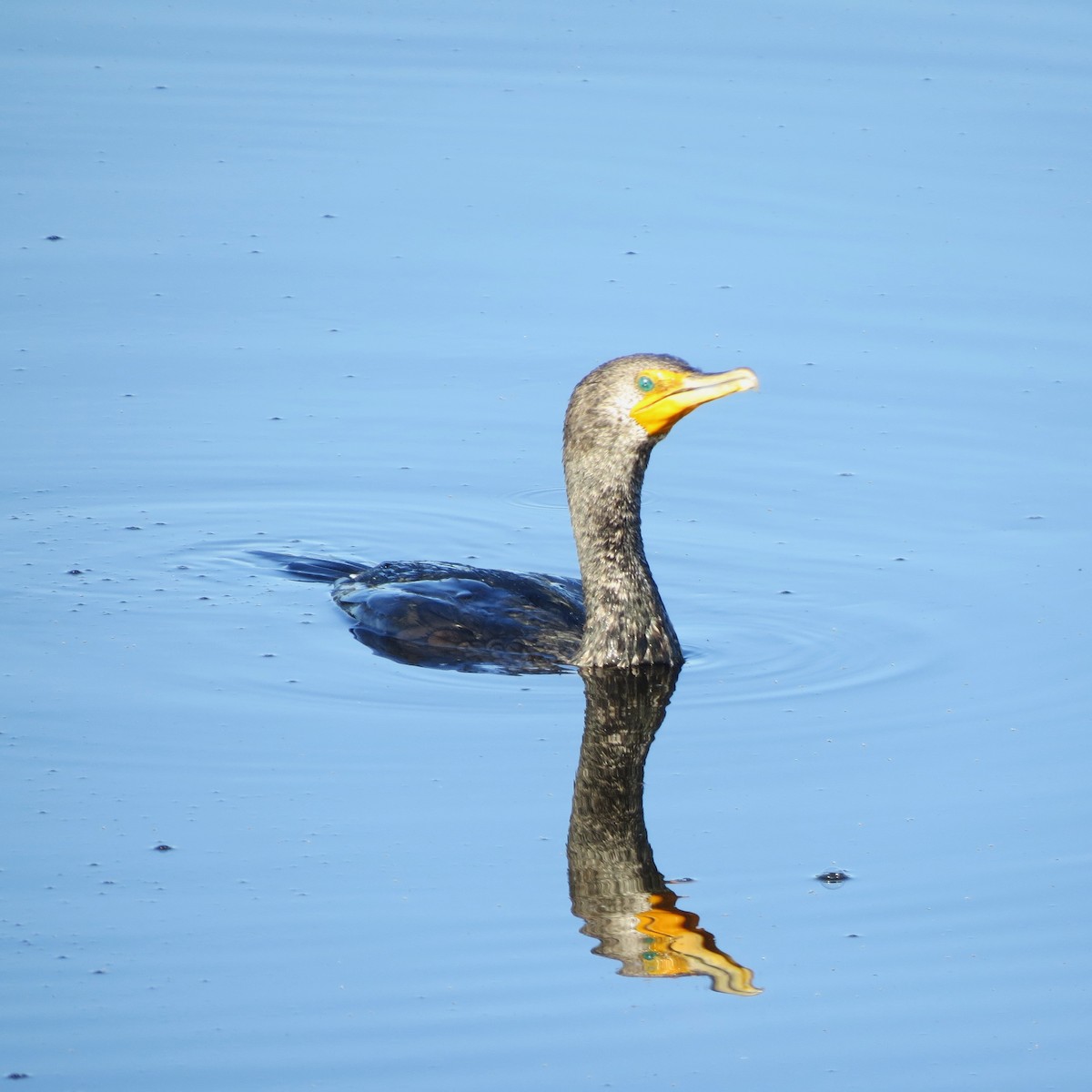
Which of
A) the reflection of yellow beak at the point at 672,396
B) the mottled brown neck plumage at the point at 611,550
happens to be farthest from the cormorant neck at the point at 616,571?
the reflection of yellow beak at the point at 672,396

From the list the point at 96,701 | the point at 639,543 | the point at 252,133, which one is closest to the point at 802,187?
the point at 252,133

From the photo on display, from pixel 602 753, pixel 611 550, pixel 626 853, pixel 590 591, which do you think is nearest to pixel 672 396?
pixel 611 550

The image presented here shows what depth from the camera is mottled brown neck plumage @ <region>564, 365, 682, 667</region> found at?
8.98m

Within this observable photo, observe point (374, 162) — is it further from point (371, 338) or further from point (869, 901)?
point (869, 901)

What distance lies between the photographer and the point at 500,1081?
5824 millimetres

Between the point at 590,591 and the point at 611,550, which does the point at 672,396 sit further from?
the point at 590,591

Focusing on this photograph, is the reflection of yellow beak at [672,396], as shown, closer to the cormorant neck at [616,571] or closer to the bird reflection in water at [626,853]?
the cormorant neck at [616,571]

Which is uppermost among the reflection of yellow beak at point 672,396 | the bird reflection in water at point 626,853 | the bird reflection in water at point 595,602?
the reflection of yellow beak at point 672,396

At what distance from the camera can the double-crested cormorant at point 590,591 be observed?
8.81 m

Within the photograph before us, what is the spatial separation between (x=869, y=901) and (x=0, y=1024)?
8.86 ft

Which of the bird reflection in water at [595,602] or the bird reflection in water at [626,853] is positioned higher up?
the bird reflection in water at [595,602]

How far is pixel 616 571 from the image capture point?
9109 mm

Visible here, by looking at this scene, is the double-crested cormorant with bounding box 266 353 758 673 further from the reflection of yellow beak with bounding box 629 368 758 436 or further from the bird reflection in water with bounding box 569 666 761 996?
the bird reflection in water with bounding box 569 666 761 996

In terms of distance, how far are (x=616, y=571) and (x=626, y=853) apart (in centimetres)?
196
